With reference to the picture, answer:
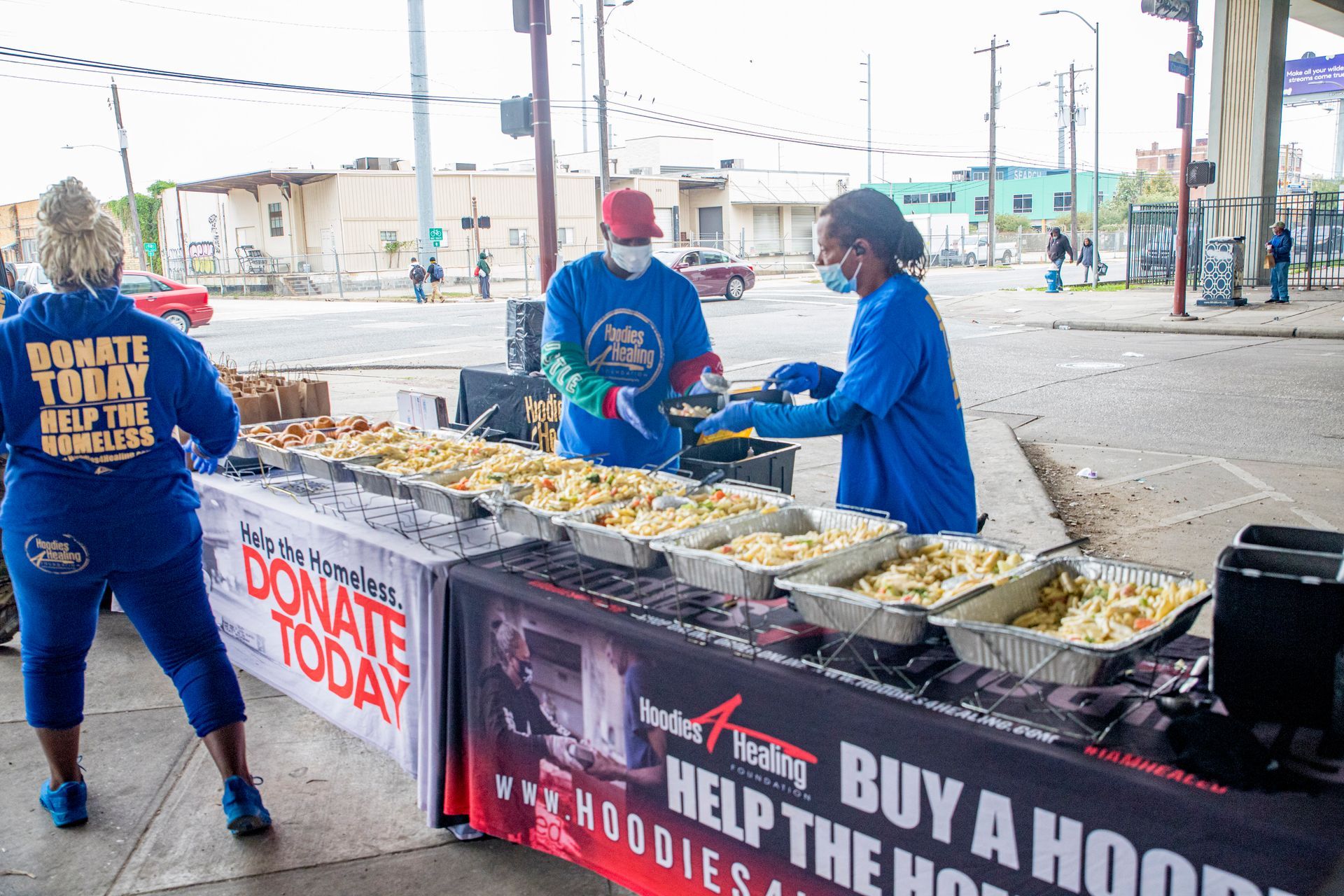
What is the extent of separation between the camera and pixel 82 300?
3.09 metres

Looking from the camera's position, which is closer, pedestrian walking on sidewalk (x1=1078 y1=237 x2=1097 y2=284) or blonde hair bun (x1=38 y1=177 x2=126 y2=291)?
blonde hair bun (x1=38 y1=177 x2=126 y2=291)

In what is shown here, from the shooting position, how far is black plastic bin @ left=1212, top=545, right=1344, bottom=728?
1682 millimetres

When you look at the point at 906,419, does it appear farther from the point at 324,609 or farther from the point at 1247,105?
the point at 1247,105

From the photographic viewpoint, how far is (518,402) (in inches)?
263

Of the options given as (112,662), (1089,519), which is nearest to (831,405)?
(112,662)

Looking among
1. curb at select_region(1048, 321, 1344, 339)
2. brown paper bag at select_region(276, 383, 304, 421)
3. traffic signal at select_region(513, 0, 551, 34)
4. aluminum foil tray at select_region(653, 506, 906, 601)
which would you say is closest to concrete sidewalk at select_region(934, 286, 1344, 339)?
curb at select_region(1048, 321, 1344, 339)

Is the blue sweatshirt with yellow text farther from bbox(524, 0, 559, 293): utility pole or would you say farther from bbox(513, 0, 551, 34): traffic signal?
bbox(513, 0, 551, 34): traffic signal

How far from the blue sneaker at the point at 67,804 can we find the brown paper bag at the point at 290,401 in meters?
2.59

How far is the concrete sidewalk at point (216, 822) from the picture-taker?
10.6ft

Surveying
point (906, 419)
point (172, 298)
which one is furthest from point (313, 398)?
point (172, 298)

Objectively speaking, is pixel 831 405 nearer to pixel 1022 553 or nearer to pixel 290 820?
pixel 1022 553

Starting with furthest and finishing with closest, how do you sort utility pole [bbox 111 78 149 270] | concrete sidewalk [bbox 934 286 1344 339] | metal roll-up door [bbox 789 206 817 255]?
1. metal roll-up door [bbox 789 206 817 255]
2. utility pole [bbox 111 78 149 270]
3. concrete sidewalk [bbox 934 286 1344 339]

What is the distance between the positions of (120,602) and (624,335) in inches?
78.2

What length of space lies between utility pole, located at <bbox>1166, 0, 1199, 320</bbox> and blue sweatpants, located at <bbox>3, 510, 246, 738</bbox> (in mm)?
18744
